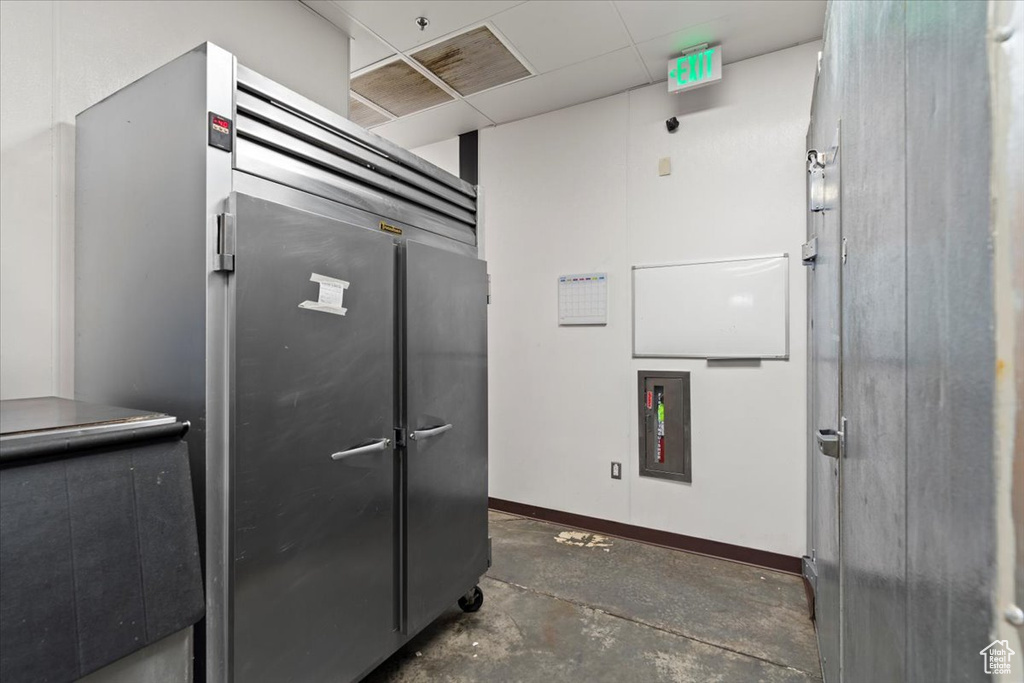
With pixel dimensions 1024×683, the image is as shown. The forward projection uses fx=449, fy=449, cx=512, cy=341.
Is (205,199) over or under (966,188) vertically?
over

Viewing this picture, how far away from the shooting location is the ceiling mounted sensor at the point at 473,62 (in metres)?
2.62

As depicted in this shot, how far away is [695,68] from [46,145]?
3102 millimetres

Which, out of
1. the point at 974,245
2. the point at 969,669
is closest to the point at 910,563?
the point at 969,669

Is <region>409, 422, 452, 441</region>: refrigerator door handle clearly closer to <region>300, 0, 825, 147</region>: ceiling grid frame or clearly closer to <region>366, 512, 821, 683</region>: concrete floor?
<region>366, 512, 821, 683</region>: concrete floor

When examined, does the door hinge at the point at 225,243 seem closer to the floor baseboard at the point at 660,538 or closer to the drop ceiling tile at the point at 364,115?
the floor baseboard at the point at 660,538

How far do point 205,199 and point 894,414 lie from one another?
1.65 m

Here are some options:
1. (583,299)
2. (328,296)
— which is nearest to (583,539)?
(583,299)

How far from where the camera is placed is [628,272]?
3.18 meters

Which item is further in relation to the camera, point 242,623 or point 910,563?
point 242,623

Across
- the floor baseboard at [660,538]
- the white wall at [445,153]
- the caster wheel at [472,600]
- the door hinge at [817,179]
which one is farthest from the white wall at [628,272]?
the caster wheel at [472,600]

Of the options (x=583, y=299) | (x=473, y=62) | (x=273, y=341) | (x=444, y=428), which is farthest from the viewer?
(x=583, y=299)

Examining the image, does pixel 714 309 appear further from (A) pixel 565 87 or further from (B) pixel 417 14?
(B) pixel 417 14

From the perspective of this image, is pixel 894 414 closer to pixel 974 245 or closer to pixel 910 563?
pixel 910 563

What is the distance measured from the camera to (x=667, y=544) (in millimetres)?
2988
